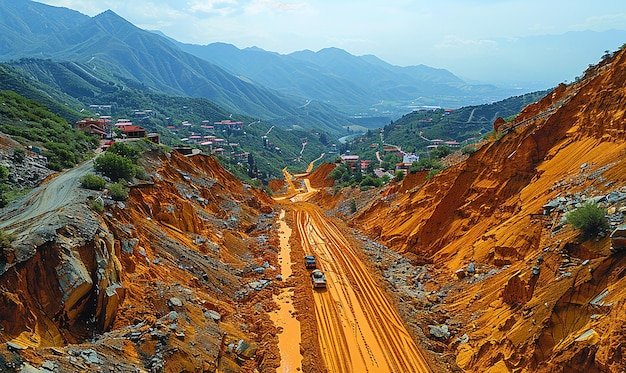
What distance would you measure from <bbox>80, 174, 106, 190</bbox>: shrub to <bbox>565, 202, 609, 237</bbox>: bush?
2283 cm

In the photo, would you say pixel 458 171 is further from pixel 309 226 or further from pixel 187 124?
pixel 187 124

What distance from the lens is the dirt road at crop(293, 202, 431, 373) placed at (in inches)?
648

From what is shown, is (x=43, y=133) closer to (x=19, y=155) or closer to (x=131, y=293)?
(x=19, y=155)

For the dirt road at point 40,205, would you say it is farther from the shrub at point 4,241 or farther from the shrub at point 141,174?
the shrub at point 141,174

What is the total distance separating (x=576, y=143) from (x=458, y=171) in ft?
26.1

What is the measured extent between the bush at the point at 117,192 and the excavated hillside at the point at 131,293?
0.70 metres

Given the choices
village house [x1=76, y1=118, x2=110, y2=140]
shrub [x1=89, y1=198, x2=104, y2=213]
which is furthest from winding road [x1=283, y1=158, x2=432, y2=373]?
village house [x1=76, y1=118, x2=110, y2=140]

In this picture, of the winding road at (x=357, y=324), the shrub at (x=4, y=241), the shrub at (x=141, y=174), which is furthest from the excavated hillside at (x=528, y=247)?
the shrub at (x=141, y=174)

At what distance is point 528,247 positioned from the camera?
18.6m

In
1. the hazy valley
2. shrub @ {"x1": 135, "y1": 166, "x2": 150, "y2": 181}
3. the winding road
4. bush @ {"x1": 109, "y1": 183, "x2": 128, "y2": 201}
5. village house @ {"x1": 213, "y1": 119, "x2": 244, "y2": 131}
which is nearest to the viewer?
the hazy valley

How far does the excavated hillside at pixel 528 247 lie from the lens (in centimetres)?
1258

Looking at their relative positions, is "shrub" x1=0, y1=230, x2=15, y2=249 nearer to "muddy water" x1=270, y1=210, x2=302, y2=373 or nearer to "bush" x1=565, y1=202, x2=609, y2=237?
"muddy water" x1=270, y1=210, x2=302, y2=373

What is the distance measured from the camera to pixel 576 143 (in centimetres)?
2252

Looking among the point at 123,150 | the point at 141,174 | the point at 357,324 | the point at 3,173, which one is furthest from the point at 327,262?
the point at 3,173
